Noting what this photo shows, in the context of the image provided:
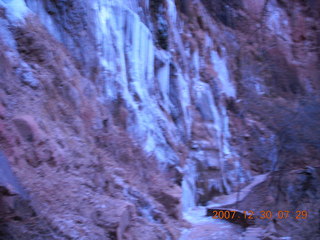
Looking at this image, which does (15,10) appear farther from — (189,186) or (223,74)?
(223,74)

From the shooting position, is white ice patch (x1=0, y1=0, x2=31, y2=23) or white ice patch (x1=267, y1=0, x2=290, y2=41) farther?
white ice patch (x1=267, y1=0, x2=290, y2=41)

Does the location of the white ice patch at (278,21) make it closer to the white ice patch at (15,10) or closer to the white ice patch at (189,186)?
the white ice patch at (189,186)

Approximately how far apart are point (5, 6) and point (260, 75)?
15244 millimetres

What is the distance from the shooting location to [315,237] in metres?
6.43

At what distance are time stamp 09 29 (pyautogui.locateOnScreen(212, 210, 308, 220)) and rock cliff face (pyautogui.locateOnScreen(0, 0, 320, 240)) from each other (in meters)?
0.18

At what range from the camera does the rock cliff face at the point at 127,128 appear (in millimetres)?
5633

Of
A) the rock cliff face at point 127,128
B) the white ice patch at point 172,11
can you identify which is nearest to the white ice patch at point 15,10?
the rock cliff face at point 127,128

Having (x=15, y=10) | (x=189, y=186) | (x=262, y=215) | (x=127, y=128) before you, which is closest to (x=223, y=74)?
(x=189, y=186)

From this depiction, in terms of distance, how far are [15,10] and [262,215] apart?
22.5 ft

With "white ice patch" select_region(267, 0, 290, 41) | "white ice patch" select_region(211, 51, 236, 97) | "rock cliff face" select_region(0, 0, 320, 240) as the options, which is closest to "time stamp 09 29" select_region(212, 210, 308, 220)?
"rock cliff face" select_region(0, 0, 320, 240)

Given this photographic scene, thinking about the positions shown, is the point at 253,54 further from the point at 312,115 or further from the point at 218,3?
the point at 312,115

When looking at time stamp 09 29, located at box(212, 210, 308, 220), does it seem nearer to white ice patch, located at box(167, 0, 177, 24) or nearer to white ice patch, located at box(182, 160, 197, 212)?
white ice patch, located at box(182, 160, 197, 212)

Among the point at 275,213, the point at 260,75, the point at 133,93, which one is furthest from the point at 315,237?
the point at 260,75

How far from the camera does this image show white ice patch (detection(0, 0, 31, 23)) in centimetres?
733
